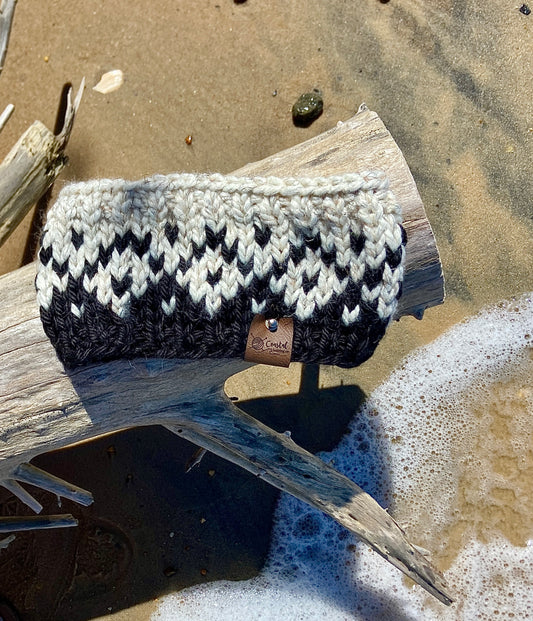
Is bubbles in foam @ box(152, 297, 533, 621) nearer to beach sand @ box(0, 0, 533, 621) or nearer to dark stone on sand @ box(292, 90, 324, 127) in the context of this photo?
beach sand @ box(0, 0, 533, 621)

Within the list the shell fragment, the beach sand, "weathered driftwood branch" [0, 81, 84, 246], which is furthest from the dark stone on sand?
"weathered driftwood branch" [0, 81, 84, 246]

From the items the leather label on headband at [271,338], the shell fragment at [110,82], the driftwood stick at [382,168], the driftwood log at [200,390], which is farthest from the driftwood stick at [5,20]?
the leather label on headband at [271,338]

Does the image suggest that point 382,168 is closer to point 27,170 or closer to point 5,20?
point 27,170

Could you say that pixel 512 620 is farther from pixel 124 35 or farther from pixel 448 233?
pixel 124 35

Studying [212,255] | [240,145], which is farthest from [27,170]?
[212,255]

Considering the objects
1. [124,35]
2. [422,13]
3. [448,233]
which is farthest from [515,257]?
[124,35]

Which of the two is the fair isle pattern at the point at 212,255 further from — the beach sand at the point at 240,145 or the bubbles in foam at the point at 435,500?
the bubbles in foam at the point at 435,500
